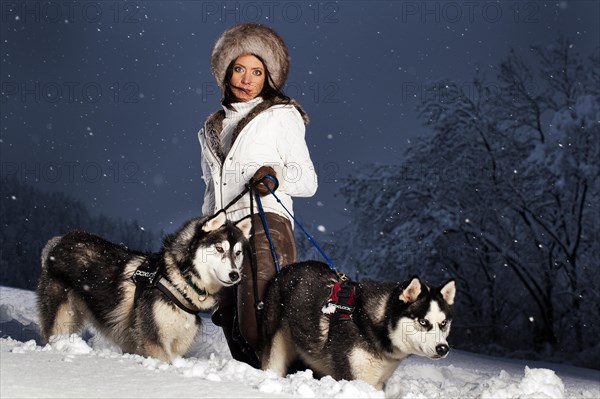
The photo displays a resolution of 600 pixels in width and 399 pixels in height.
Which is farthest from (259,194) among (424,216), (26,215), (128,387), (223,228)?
(26,215)

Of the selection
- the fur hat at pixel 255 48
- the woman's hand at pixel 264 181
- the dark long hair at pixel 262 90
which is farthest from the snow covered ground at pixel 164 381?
the fur hat at pixel 255 48

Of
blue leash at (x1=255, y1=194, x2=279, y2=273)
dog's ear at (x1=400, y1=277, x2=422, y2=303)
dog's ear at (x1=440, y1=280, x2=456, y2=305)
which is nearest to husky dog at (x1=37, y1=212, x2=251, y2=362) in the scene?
blue leash at (x1=255, y1=194, x2=279, y2=273)

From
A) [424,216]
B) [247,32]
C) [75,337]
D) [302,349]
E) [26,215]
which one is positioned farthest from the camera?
[26,215]

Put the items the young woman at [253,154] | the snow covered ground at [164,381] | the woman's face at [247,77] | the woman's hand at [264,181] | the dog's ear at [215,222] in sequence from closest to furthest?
1. the snow covered ground at [164,381]
2. the dog's ear at [215,222]
3. the woman's hand at [264,181]
4. the young woman at [253,154]
5. the woman's face at [247,77]

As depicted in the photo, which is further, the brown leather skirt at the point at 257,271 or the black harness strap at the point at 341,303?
the brown leather skirt at the point at 257,271

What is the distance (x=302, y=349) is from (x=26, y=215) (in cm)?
2104

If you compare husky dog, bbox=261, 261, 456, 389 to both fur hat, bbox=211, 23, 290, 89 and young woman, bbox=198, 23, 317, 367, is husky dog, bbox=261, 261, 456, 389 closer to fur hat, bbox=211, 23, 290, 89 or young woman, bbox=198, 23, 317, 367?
Answer: young woman, bbox=198, 23, 317, 367

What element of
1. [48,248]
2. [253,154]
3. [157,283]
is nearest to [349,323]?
[157,283]

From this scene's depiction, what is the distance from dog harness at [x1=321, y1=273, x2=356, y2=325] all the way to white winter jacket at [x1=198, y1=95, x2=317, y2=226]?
0.86 metres

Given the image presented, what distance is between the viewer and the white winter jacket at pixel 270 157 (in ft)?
17.3

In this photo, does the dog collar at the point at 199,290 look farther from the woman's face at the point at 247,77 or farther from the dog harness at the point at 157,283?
the woman's face at the point at 247,77

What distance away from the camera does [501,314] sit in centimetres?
1557

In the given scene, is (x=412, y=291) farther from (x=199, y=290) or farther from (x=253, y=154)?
(x=253, y=154)

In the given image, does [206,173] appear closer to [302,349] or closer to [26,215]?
[302,349]
